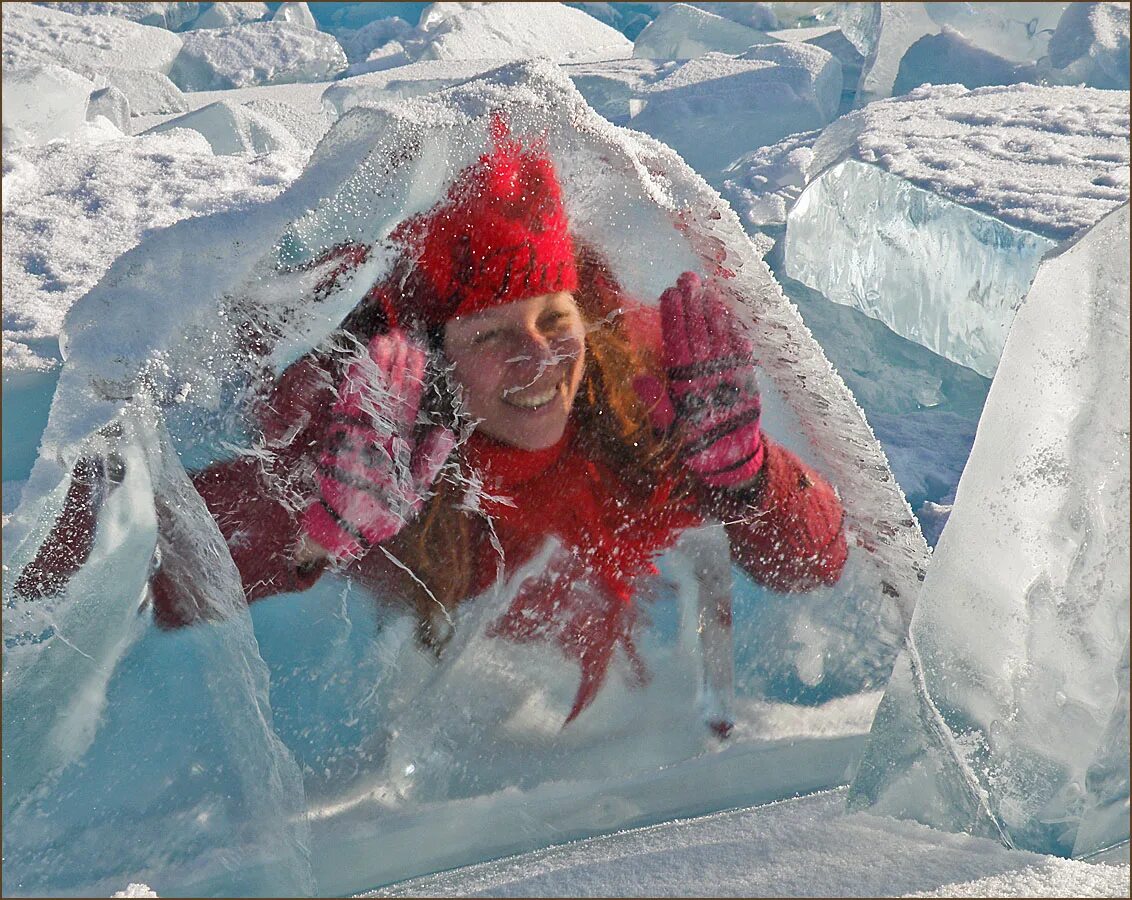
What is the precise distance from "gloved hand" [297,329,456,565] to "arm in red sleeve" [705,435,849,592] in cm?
30

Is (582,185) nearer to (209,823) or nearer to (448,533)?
(448,533)

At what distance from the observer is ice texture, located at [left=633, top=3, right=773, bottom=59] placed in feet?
13.7

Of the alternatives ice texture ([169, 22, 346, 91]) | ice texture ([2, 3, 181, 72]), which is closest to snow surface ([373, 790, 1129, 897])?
ice texture ([2, 3, 181, 72])

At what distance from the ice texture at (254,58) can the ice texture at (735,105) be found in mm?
1752

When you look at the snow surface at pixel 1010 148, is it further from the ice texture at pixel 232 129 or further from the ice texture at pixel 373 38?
the ice texture at pixel 373 38

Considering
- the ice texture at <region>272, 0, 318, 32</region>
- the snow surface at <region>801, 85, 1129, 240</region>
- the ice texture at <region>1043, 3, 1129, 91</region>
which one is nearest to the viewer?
the snow surface at <region>801, 85, 1129, 240</region>

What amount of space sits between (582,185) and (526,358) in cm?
17

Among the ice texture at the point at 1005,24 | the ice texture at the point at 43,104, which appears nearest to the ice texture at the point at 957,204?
the ice texture at the point at 1005,24

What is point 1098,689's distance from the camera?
3.00 ft

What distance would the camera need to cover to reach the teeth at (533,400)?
36.3 inches

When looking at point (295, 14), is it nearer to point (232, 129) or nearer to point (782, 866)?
point (232, 129)

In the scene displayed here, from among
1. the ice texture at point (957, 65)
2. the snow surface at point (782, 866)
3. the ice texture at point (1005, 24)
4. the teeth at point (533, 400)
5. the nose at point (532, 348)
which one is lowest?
the snow surface at point (782, 866)

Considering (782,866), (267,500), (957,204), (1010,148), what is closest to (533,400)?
(267,500)

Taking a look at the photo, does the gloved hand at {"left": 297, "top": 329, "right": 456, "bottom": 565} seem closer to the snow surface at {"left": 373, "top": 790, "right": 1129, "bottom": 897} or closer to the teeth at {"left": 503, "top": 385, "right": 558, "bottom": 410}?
the teeth at {"left": 503, "top": 385, "right": 558, "bottom": 410}
